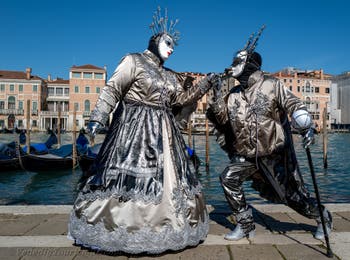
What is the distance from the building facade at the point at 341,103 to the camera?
73.8m

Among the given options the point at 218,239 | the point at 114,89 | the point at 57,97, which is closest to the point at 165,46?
the point at 114,89

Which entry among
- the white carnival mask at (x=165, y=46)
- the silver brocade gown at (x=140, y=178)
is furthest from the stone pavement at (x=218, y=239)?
the white carnival mask at (x=165, y=46)

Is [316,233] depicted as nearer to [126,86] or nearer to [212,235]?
[212,235]

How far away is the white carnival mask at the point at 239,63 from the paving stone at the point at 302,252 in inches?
57.9

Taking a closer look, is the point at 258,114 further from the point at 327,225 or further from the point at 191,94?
the point at 327,225

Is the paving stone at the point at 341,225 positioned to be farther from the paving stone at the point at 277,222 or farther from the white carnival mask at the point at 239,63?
the white carnival mask at the point at 239,63

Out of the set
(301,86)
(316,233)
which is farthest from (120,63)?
(301,86)

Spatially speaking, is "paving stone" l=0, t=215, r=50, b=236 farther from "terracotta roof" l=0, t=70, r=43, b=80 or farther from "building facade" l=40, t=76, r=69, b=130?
"terracotta roof" l=0, t=70, r=43, b=80

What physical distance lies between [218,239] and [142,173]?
92 centimetres

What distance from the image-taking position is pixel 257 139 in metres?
3.09

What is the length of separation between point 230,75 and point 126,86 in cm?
92

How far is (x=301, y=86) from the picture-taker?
67438mm

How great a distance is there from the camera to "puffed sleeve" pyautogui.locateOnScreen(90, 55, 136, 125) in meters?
2.80

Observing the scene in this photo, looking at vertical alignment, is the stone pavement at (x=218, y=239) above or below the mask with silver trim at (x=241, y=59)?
below
